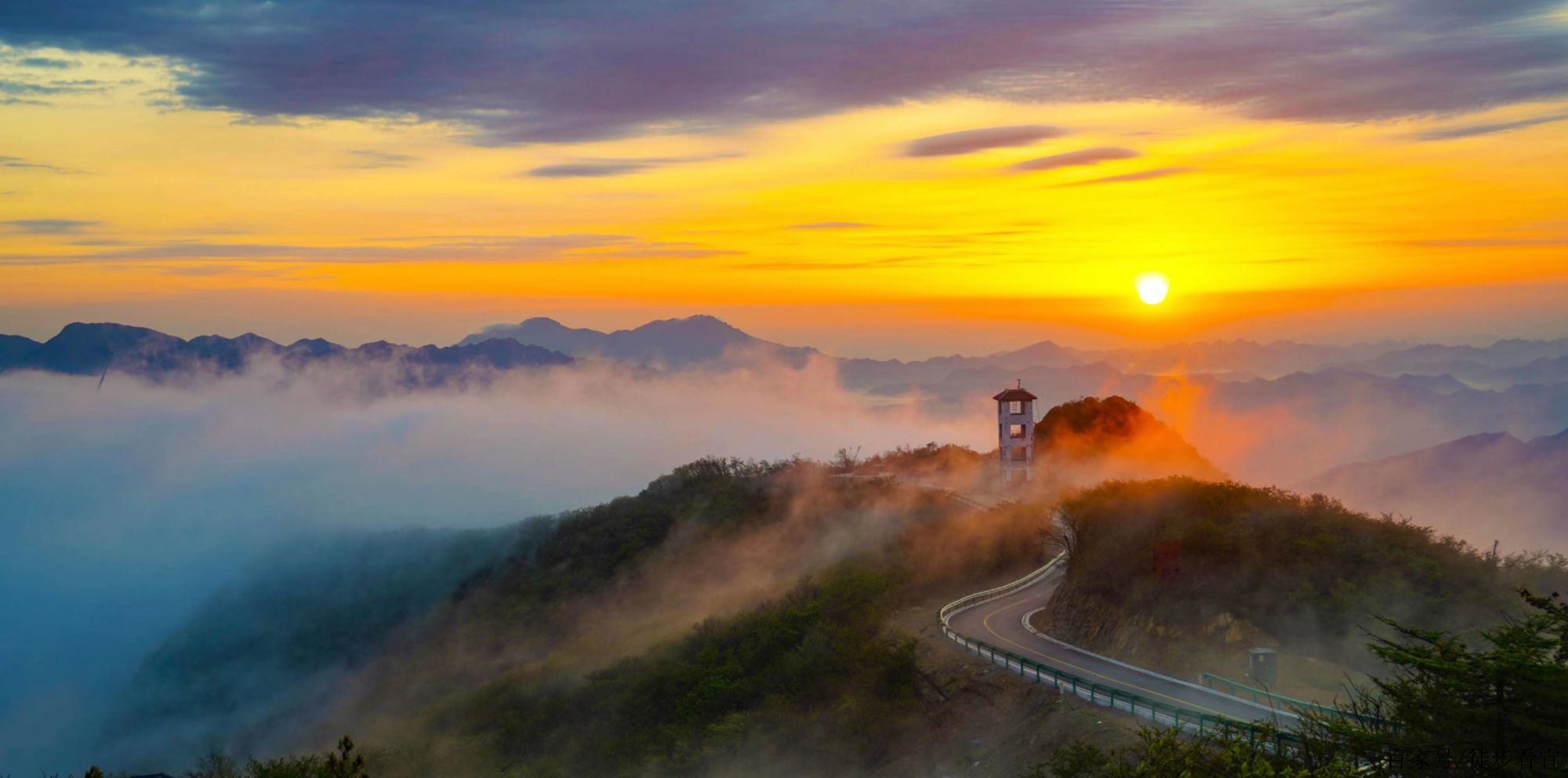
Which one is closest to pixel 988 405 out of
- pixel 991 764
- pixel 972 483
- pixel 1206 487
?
pixel 972 483

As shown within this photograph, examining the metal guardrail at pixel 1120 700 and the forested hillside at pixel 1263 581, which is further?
the forested hillside at pixel 1263 581

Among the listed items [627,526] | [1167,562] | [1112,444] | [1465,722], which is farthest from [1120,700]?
[1112,444]

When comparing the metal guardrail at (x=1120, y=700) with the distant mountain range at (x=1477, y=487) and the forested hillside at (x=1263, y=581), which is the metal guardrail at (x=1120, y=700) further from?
the distant mountain range at (x=1477, y=487)

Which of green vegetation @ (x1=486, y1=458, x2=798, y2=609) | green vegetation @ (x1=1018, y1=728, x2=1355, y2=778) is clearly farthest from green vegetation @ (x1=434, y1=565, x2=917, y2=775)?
green vegetation @ (x1=486, y1=458, x2=798, y2=609)

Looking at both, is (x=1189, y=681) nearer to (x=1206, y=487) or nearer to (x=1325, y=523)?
(x=1325, y=523)

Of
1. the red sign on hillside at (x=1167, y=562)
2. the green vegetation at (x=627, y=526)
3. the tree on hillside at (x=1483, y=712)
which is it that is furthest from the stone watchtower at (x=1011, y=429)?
the tree on hillside at (x=1483, y=712)

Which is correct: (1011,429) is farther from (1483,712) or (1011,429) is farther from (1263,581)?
(1483,712)

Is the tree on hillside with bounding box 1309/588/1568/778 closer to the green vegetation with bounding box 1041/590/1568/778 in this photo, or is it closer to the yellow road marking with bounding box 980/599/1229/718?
the green vegetation with bounding box 1041/590/1568/778
